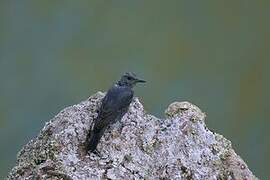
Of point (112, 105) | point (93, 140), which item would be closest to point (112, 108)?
point (112, 105)

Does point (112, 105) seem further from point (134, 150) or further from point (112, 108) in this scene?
point (134, 150)

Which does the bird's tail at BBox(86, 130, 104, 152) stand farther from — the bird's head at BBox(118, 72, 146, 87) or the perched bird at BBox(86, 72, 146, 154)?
the bird's head at BBox(118, 72, 146, 87)

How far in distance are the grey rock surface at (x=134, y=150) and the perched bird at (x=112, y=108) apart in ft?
0.08

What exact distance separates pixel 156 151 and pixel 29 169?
36cm

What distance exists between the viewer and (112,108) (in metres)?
1.88

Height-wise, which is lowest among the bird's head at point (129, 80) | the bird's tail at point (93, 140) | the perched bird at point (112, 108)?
the bird's tail at point (93, 140)

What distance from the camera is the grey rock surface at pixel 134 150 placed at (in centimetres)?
175

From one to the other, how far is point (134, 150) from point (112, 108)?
0.14 metres

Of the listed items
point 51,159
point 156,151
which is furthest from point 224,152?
point 51,159

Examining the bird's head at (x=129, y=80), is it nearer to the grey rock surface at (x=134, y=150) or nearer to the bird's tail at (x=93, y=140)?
the grey rock surface at (x=134, y=150)

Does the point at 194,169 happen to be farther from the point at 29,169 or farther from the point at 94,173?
the point at 29,169

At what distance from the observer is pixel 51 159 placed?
5.75ft

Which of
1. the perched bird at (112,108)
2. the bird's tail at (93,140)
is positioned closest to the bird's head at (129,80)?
the perched bird at (112,108)

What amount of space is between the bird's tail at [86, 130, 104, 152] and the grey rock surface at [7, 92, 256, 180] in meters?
0.02
